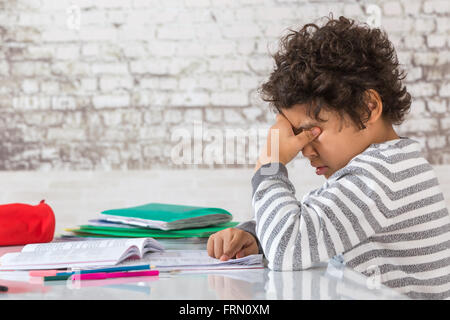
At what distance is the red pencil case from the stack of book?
12 cm

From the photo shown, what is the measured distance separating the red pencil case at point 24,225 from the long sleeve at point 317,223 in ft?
1.66

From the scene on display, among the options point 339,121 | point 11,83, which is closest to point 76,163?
point 11,83

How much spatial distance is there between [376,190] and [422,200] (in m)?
0.12

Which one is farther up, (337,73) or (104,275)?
(337,73)

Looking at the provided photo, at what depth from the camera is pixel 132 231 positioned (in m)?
1.25

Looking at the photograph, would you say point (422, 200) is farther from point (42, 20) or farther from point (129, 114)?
point (42, 20)

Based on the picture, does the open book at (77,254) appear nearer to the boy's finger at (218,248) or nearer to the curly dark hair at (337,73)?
the boy's finger at (218,248)

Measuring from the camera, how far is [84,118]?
306 centimetres

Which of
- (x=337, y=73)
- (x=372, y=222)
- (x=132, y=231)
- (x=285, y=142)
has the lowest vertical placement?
(x=132, y=231)

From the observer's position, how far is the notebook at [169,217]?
124cm

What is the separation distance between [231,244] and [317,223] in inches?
7.0

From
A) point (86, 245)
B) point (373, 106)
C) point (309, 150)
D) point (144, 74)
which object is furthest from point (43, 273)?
point (144, 74)

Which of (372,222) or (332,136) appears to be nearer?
(372,222)

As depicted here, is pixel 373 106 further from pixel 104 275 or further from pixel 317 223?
pixel 104 275
